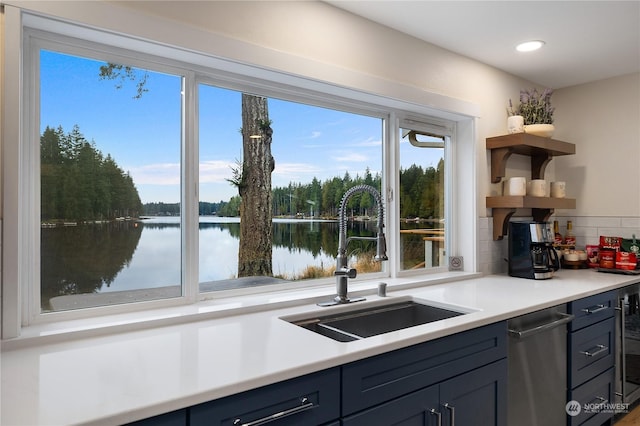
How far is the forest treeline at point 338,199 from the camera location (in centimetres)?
191

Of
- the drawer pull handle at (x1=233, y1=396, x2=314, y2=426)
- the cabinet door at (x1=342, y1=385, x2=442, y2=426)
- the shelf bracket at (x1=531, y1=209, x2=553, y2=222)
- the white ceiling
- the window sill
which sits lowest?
the cabinet door at (x1=342, y1=385, x2=442, y2=426)

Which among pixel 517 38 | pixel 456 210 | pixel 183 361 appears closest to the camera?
pixel 183 361

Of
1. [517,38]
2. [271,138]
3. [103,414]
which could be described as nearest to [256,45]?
[271,138]

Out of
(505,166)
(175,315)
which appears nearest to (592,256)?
(505,166)

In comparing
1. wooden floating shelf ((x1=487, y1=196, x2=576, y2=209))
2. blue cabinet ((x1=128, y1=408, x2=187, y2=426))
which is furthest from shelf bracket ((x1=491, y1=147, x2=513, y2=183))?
blue cabinet ((x1=128, y1=408, x2=187, y2=426))

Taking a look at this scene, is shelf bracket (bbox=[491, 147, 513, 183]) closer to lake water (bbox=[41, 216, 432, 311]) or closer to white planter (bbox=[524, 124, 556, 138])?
white planter (bbox=[524, 124, 556, 138])

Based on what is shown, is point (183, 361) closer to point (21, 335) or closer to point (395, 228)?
point (21, 335)

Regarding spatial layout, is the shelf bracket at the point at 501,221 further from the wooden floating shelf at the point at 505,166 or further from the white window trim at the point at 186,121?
the white window trim at the point at 186,121

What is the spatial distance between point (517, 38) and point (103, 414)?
2.65 metres

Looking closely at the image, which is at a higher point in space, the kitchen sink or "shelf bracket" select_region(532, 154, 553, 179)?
"shelf bracket" select_region(532, 154, 553, 179)

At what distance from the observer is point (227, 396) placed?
1020 millimetres

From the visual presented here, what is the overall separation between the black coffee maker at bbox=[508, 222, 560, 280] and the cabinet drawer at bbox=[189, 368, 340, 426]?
191 cm

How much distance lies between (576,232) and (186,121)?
10.3 ft

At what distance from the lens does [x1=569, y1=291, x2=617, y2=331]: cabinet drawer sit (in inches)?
84.0
